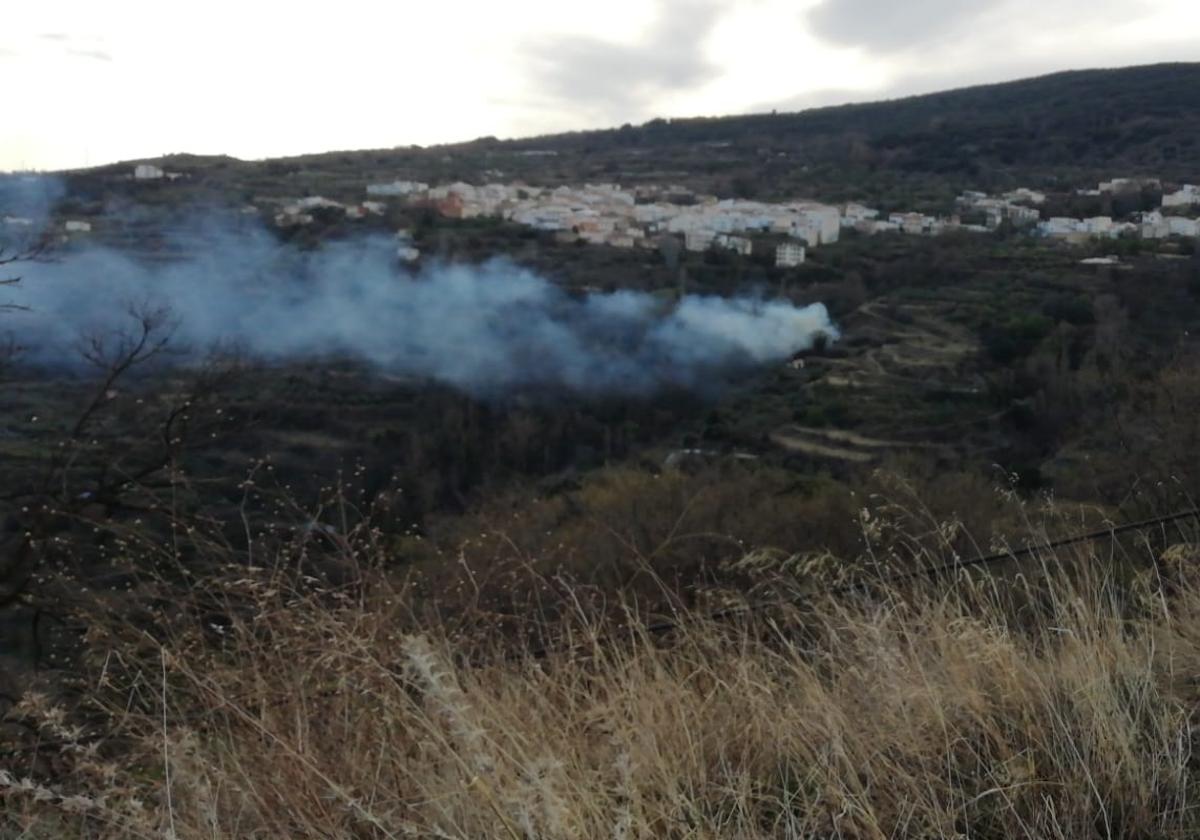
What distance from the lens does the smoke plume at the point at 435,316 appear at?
30078 mm

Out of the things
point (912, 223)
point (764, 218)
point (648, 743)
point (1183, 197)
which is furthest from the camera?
point (764, 218)

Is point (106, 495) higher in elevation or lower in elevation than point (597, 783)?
lower

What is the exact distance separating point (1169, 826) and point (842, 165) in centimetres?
6418

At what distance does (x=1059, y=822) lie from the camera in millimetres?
1867

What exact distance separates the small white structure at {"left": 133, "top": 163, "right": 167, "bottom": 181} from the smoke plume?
24.2 feet

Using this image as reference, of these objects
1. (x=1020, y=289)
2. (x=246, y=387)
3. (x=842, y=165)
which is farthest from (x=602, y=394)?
(x=842, y=165)

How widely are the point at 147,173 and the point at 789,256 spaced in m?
28.2

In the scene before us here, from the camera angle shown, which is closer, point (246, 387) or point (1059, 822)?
point (1059, 822)

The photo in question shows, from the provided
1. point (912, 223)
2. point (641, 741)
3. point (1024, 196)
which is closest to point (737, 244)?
point (912, 223)

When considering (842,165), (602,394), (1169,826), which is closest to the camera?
(1169,826)

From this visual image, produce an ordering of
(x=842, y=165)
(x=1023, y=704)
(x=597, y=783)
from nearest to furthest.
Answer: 1. (x=597, y=783)
2. (x=1023, y=704)
3. (x=842, y=165)

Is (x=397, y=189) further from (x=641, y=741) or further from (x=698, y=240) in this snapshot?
(x=641, y=741)

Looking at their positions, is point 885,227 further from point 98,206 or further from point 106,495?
point 106,495

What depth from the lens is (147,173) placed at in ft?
143
